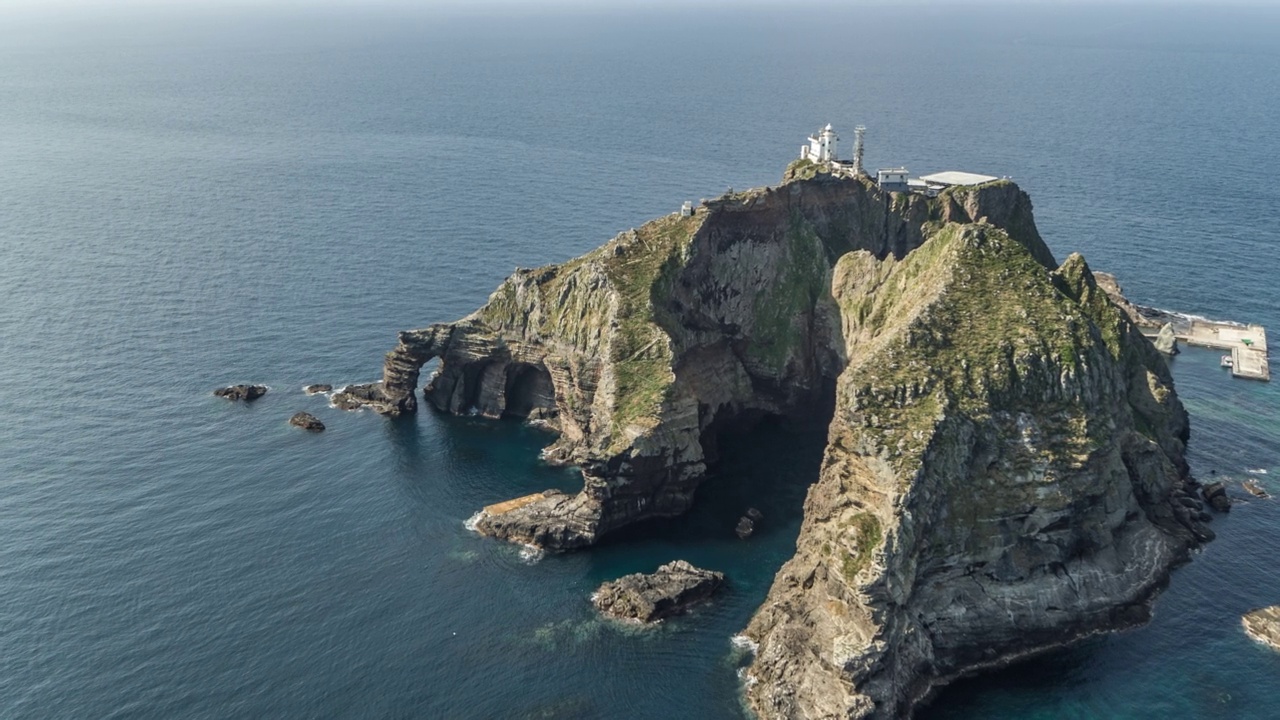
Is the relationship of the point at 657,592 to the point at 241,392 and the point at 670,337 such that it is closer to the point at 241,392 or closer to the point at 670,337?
the point at 670,337

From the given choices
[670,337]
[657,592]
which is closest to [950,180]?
[670,337]

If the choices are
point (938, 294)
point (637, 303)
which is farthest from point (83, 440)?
point (938, 294)

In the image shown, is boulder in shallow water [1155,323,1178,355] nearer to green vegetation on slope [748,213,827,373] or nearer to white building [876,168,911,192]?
white building [876,168,911,192]

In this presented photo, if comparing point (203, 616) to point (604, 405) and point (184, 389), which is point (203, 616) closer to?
point (604, 405)

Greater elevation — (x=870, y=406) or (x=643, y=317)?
(x=870, y=406)

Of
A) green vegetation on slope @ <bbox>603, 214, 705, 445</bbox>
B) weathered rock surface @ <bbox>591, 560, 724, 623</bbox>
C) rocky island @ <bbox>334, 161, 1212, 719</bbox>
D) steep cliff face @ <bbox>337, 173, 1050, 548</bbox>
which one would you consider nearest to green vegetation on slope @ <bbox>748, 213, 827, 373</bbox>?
steep cliff face @ <bbox>337, 173, 1050, 548</bbox>

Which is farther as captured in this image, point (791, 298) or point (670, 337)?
point (791, 298)

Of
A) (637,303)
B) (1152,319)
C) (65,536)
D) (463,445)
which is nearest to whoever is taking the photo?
(65,536)
